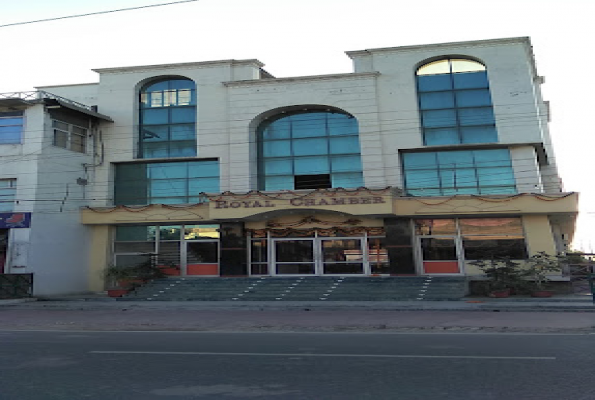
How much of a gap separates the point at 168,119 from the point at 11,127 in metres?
8.59

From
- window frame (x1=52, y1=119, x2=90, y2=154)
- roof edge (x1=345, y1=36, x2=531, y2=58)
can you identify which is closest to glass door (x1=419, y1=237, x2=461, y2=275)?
roof edge (x1=345, y1=36, x2=531, y2=58)

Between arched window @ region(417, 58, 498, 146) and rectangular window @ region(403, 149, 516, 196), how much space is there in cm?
87

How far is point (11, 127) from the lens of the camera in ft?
77.2

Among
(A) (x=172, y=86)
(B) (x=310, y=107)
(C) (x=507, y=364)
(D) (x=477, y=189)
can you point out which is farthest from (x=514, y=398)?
(A) (x=172, y=86)

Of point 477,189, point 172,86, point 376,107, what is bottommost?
point 477,189

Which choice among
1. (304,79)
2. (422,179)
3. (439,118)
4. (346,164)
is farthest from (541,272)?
(304,79)

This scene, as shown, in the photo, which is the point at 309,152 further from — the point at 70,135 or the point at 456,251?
the point at 70,135

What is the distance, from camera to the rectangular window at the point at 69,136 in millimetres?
24016

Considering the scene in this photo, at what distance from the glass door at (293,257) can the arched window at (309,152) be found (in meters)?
3.29

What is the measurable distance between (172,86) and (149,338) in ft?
67.8

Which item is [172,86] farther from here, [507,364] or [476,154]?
[507,364]

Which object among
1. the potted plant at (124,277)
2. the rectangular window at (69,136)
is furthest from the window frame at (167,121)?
the potted plant at (124,277)

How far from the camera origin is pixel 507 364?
6.39 m

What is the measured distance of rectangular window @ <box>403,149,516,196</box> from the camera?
23.2 m
